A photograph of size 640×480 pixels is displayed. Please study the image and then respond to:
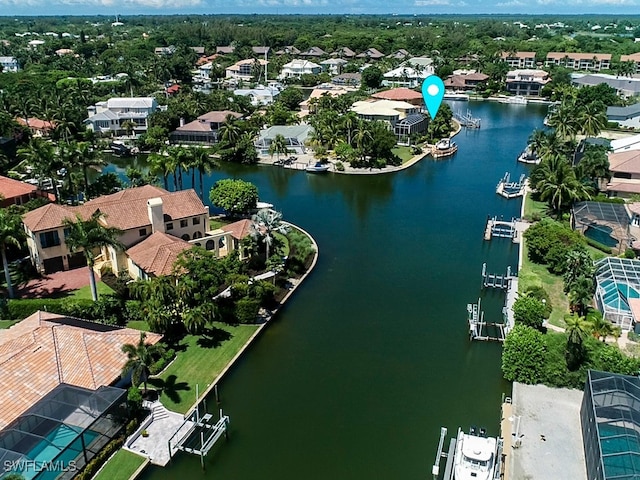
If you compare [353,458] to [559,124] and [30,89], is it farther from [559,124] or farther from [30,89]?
[30,89]

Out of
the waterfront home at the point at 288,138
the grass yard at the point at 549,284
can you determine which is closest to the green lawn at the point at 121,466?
the grass yard at the point at 549,284

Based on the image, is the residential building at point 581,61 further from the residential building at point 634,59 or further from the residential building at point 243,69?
the residential building at point 243,69

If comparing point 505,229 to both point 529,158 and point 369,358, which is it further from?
point 529,158

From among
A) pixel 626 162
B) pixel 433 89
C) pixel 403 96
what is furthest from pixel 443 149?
pixel 403 96

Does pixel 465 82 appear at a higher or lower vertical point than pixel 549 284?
higher

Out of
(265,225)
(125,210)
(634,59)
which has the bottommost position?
(265,225)

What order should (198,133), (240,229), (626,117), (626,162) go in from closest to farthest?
1. (240,229)
2. (626,162)
3. (198,133)
4. (626,117)

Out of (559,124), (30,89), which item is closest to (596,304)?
(559,124)
